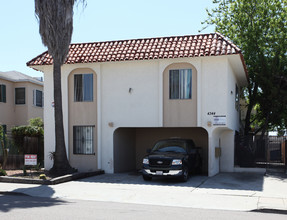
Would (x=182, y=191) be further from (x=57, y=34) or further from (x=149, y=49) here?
(x=57, y=34)

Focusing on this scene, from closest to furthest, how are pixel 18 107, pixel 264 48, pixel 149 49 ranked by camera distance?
pixel 149 49
pixel 264 48
pixel 18 107

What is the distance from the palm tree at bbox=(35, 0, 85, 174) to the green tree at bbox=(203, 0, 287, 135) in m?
12.5

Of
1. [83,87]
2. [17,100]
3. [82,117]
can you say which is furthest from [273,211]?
[17,100]

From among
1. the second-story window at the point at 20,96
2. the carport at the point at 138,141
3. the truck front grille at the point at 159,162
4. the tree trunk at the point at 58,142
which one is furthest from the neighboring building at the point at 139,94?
the second-story window at the point at 20,96

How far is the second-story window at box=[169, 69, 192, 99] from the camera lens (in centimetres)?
1808

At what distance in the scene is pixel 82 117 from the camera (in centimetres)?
1955

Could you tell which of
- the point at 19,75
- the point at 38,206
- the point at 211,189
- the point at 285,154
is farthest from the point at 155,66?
the point at 19,75

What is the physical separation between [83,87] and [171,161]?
652cm

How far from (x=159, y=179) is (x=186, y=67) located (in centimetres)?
517

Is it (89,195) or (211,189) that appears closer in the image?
(89,195)

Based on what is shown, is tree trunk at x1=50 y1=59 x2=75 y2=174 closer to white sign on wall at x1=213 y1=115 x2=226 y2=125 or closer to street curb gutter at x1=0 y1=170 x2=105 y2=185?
street curb gutter at x1=0 y1=170 x2=105 y2=185

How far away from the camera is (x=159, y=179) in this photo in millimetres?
16797

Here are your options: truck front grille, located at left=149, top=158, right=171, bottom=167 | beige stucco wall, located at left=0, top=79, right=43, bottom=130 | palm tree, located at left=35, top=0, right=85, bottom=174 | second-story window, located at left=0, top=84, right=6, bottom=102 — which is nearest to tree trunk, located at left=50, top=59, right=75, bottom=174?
palm tree, located at left=35, top=0, right=85, bottom=174

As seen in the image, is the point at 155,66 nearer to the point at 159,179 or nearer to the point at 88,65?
the point at 88,65
